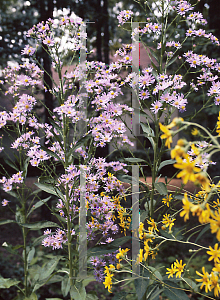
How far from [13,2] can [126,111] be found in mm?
3610

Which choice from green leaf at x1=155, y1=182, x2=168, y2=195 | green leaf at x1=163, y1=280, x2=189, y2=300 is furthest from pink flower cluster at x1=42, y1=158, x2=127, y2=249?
green leaf at x1=163, y1=280, x2=189, y2=300

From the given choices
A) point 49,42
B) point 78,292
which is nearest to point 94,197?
point 78,292

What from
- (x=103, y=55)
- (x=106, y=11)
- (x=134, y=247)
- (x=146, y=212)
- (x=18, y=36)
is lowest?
(x=134, y=247)

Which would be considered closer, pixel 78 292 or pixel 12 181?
pixel 78 292

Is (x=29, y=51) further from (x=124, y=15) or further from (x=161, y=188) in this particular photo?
(x=161, y=188)

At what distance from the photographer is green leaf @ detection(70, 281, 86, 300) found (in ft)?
3.72

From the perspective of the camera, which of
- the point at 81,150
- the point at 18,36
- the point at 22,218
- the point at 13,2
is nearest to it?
the point at 81,150

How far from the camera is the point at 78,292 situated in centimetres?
117

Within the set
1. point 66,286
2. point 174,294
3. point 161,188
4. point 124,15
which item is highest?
point 124,15

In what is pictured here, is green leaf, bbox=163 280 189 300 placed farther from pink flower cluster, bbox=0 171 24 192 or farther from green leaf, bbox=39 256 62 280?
pink flower cluster, bbox=0 171 24 192

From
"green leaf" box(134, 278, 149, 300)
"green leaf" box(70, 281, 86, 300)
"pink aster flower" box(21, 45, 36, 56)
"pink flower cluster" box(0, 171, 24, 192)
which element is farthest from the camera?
"pink flower cluster" box(0, 171, 24, 192)

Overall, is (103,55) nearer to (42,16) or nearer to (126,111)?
(42,16)

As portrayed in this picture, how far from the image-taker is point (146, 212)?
1152mm

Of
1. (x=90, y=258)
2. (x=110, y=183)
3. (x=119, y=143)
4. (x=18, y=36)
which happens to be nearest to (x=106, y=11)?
(x=18, y=36)
